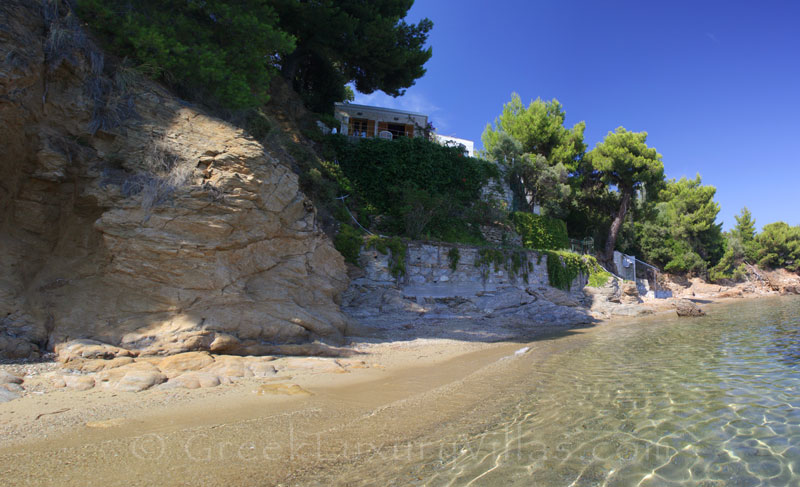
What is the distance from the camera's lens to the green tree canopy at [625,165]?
81.4ft

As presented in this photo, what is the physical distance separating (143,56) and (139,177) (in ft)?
9.91

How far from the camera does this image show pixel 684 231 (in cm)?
3178

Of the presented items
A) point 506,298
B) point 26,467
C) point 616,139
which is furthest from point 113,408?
point 616,139

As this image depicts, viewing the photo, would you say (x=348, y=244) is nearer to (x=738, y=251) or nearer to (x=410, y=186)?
(x=410, y=186)

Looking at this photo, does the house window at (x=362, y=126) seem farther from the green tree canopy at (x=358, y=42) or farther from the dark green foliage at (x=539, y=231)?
the dark green foliage at (x=539, y=231)

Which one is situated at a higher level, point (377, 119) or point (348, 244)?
point (377, 119)

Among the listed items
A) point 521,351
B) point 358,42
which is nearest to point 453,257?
point 521,351

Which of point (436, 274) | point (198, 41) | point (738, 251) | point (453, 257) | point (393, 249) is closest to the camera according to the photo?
point (198, 41)

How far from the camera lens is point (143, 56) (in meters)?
8.03

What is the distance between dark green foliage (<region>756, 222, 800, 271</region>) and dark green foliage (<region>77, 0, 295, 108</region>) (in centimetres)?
5149

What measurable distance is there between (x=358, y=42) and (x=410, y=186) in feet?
21.2

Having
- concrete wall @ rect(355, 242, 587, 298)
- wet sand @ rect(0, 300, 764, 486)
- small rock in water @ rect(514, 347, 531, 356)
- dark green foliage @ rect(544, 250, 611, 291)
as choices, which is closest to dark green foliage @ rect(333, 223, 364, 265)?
concrete wall @ rect(355, 242, 587, 298)

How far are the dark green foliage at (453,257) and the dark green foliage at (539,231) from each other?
757cm

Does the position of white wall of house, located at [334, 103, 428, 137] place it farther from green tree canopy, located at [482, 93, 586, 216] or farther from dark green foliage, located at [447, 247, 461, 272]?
dark green foliage, located at [447, 247, 461, 272]
